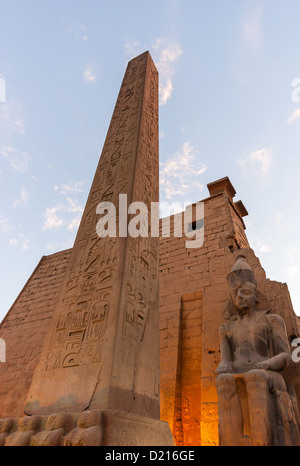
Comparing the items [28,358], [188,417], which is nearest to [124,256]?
[188,417]

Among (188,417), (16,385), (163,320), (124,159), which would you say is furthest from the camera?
(16,385)

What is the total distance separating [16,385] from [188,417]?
11.9ft

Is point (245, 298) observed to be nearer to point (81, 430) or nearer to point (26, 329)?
point (81, 430)

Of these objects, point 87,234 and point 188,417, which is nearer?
point 87,234

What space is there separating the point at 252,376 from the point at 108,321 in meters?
1.22

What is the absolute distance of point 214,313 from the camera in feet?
15.0

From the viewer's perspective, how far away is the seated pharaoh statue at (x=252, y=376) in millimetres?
2336

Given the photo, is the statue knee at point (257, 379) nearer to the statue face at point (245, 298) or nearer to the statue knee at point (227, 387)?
the statue knee at point (227, 387)

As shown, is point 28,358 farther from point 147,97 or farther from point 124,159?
point 147,97

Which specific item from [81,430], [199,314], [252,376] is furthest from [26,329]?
[81,430]

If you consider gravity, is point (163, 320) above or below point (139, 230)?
above
